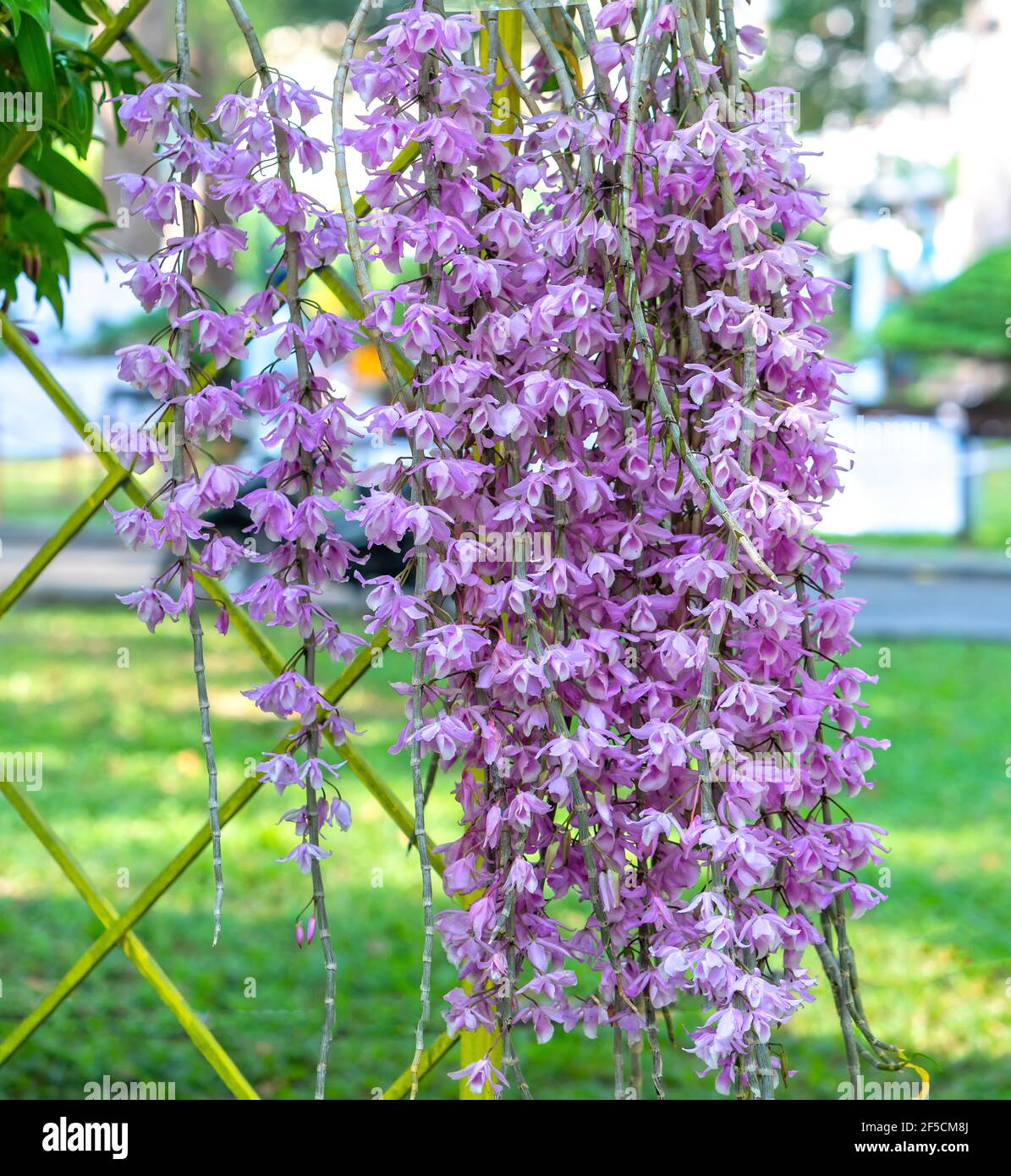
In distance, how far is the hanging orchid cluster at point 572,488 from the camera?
102 centimetres

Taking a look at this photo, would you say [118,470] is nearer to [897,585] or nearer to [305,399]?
[305,399]

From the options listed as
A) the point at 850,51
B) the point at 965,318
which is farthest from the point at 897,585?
the point at 850,51

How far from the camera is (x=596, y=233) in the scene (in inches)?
40.4

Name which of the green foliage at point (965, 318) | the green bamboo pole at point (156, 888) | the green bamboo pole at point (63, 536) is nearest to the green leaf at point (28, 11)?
the green bamboo pole at point (63, 536)

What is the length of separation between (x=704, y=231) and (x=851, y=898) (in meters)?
0.58

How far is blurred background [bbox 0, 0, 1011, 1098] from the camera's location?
2559 mm

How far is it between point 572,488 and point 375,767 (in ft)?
11.8

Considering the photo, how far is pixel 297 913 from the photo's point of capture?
3445 millimetres

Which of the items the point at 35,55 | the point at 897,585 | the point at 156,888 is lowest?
the point at 156,888

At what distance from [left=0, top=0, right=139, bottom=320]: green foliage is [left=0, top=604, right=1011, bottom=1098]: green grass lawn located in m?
0.74

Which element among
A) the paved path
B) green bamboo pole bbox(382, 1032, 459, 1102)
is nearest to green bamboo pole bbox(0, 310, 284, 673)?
green bamboo pole bbox(382, 1032, 459, 1102)

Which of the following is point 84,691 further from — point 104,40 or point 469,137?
point 469,137

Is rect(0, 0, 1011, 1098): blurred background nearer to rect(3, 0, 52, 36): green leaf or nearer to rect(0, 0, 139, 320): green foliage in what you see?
rect(0, 0, 139, 320): green foliage

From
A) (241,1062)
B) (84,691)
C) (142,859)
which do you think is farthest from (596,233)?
(84,691)
